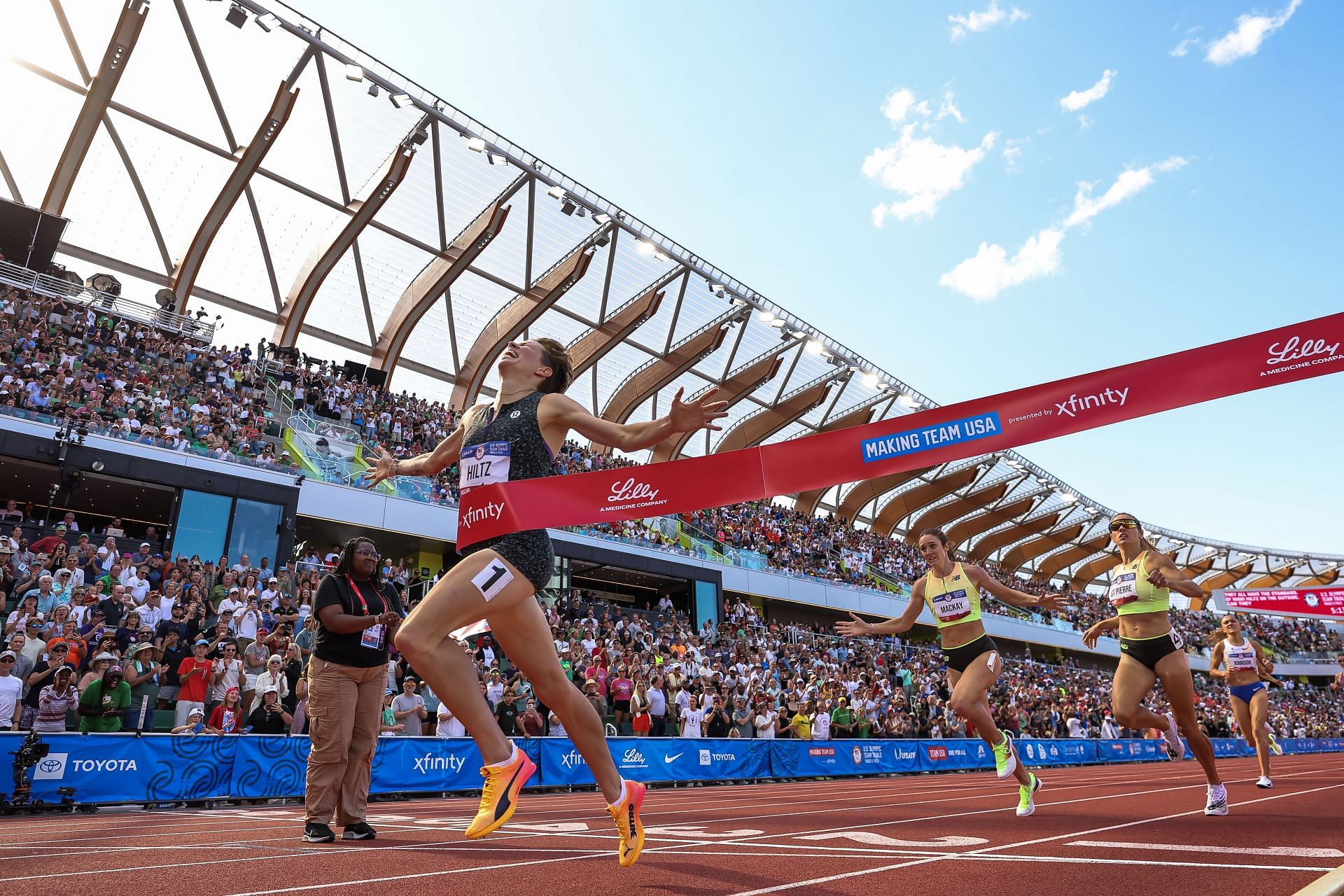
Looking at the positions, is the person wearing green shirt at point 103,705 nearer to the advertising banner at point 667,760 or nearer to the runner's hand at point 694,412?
the advertising banner at point 667,760

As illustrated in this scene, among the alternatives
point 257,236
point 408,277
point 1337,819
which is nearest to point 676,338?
point 408,277

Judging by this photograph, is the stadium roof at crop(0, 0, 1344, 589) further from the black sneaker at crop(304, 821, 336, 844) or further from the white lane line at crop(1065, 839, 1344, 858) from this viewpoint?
the black sneaker at crop(304, 821, 336, 844)

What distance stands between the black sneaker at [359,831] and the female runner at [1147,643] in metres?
5.01

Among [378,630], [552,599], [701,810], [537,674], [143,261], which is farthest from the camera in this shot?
[143,261]

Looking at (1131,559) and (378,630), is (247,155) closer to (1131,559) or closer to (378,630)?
(378,630)

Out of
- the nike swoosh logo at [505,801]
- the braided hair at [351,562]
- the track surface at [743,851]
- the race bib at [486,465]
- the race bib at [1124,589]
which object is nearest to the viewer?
the track surface at [743,851]

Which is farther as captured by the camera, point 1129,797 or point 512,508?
point 1129,797

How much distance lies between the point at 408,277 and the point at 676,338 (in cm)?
1107

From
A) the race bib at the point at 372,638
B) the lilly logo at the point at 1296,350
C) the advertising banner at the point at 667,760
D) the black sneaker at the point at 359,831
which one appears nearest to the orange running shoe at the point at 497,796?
the black sneaker at the point at 359,831

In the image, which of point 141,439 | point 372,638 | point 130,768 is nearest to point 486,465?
point 372,638

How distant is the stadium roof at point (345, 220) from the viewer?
23.2 metres

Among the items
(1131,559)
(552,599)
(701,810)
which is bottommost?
(701,810)

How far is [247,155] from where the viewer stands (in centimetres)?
2462

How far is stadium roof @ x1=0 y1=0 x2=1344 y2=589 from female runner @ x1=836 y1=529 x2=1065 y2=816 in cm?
1719
